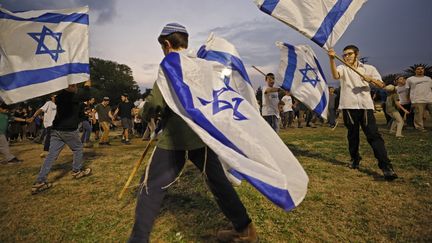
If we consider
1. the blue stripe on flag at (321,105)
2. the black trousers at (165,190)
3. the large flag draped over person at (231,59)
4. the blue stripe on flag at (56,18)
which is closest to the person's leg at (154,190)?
the black trousers at (165,190)

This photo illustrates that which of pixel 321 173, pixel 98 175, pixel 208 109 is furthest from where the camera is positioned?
pixel 98 175

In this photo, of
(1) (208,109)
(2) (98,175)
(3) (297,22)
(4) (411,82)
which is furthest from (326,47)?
(4) (411,82)

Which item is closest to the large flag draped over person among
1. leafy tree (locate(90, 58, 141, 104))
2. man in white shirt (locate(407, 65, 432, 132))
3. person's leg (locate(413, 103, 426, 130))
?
man in white shirt (locate(407, 65, 432, 132))

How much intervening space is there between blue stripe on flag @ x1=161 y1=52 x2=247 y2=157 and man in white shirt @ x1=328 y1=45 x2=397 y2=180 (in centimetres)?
302

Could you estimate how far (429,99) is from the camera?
28.7 feet

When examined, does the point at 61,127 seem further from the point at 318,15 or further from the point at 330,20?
the point at 330,20

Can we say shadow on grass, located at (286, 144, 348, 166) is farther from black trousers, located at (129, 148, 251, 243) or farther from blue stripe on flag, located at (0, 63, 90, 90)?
blue stripe on flag, located at (0, 63, 90, 90)

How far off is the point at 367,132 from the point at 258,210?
2.43 metres

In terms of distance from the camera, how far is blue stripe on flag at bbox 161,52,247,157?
2154 millimetres

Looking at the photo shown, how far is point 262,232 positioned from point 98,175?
4150 mm

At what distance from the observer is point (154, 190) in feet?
7.51

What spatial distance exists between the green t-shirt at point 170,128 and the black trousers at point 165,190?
74 mm

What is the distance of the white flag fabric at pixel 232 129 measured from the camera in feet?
6.78

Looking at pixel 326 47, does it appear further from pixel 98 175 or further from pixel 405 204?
pixel 98 175
